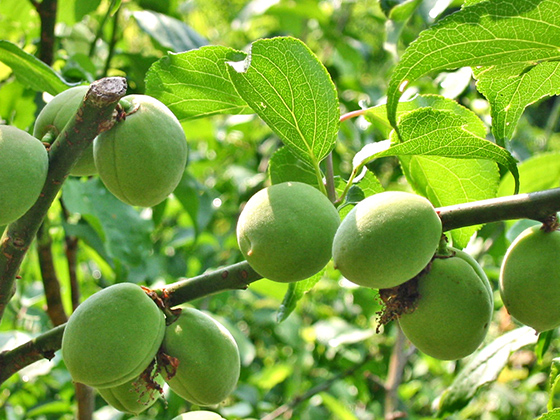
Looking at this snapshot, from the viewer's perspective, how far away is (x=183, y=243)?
2.73m

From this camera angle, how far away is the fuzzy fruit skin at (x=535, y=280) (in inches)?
33.8

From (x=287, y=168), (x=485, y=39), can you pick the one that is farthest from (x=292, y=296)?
(x=485, y=39)

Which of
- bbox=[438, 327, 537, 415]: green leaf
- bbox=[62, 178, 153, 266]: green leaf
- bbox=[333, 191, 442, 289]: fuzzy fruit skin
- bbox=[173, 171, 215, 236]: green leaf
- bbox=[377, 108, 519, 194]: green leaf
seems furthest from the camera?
bbox=[173, 171, 215, 236]: green leaf

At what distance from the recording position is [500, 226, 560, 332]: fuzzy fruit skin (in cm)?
86

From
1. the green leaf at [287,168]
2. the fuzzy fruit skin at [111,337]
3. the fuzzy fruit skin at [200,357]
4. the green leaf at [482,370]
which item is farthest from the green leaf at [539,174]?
the fuzzy fruit skin at [111,337]

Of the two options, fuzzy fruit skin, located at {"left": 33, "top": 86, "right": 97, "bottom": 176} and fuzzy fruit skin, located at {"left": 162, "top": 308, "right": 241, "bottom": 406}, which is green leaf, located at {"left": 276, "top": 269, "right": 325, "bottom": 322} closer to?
fuzzy fruit skin, located at {"left": 162, "top": 308, "right": 241, "bottom": 406}

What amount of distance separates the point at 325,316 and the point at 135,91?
1.79 meters

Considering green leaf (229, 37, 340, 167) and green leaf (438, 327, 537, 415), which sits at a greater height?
green leaf (229, 37, 340, 167)

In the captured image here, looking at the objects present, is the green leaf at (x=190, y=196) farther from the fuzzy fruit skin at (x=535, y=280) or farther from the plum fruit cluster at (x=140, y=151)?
the fuzzy fruit skin at (x=535, y=280)

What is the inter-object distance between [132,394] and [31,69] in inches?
25.1

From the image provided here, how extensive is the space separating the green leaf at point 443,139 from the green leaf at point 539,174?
2.64ft

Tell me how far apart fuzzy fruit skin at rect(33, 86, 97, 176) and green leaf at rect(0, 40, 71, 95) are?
0.20m

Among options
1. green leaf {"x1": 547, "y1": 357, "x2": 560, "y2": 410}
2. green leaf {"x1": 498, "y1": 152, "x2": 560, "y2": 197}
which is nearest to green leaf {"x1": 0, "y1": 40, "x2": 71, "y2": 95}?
green leaf {"x1": 547, "y1": 357, "x2": 560, "y2": 410}

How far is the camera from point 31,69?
1197mm
